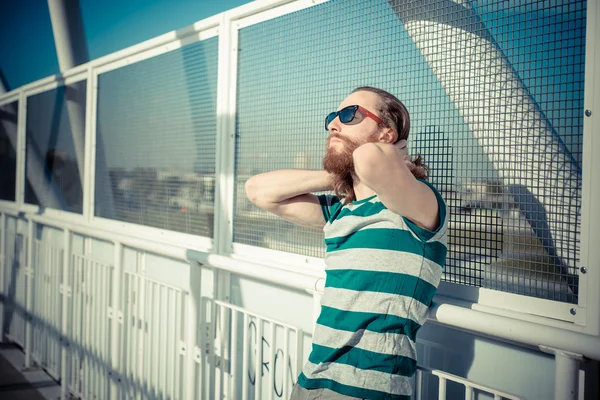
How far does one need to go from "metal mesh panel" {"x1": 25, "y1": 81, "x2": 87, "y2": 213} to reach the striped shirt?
303 centimetres

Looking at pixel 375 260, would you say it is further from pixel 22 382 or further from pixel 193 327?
pixel 22 382

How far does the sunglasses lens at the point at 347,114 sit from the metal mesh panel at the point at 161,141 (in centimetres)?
123

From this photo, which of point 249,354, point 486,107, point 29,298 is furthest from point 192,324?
point 29,298

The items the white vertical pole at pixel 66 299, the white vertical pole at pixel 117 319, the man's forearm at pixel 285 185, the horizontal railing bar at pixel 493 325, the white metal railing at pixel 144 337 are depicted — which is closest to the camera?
the horizontal railing bar at pixel 493 325

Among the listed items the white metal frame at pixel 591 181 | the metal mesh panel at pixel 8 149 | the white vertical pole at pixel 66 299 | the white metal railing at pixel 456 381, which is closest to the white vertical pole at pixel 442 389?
the white metal railing at pixel 456 381

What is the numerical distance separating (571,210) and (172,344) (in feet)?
6.83

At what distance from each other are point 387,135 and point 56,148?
3.74 meters

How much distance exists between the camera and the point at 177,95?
2.80 metres

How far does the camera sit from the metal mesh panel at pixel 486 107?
1.32 metres

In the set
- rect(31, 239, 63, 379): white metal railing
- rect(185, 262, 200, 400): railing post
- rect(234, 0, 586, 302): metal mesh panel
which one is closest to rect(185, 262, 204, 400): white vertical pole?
rect(185, 262, 200, 400): railing post

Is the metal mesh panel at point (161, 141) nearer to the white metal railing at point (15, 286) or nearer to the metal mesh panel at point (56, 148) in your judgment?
the metal mesh panel at point (56, 148)

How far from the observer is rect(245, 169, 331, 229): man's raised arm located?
166 centimetres

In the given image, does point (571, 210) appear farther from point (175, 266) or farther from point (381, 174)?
point (175, 266)

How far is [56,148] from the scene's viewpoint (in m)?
4.31
